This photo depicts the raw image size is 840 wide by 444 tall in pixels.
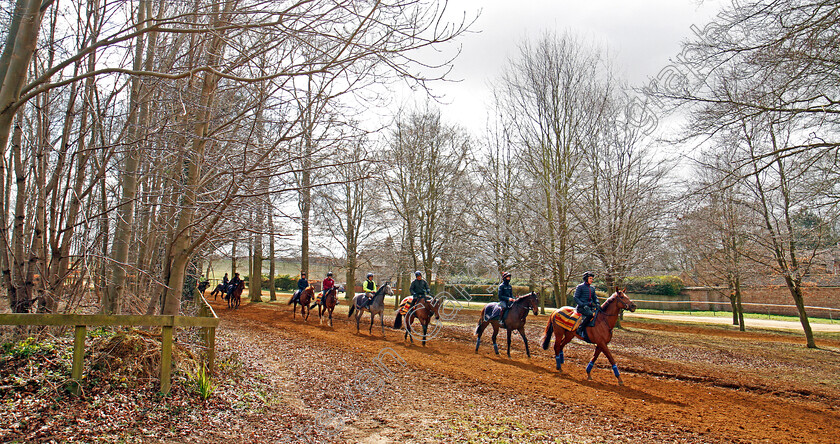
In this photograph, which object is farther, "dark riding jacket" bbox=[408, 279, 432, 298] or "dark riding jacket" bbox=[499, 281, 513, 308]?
"dark riding jacket" bbox=[408, 279, 432, 298]

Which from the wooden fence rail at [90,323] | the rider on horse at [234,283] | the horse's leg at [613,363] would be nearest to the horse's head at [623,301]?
the horse's leg at [613,363]

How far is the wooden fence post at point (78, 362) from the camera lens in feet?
17.7

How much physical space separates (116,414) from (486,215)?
20616mm

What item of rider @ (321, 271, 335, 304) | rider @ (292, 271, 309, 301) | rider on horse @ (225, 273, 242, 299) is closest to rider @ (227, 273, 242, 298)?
rider on horse @ (225, 273, 242, 299)

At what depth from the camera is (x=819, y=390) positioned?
31.7 ft

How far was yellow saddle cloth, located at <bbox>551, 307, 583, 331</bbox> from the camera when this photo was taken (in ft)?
34.7

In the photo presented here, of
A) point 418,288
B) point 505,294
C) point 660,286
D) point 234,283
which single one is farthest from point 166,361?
point 660,286

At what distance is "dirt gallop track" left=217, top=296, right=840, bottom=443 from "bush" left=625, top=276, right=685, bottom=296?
22859mm

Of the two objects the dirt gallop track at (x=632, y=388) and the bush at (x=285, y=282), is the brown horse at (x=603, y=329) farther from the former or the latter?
the bush at (x=285, y=282)

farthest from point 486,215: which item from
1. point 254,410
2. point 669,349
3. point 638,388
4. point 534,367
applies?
point 254,410

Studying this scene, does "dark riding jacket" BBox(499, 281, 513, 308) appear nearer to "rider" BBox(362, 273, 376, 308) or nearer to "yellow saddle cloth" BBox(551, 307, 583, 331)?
"yellow saddle cloth" BBox(551, 307, 583, 331)

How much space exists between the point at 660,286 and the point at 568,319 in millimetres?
33406

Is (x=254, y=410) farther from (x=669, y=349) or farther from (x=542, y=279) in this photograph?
(x=542, y=279)

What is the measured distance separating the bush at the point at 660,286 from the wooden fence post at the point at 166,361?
39.1m
